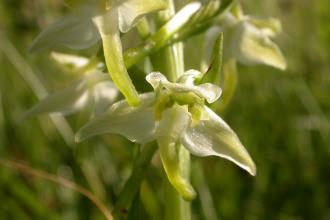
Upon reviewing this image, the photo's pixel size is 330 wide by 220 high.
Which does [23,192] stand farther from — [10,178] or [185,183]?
[185,183]

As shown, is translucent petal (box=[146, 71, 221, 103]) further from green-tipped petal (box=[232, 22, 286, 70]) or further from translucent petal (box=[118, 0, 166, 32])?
green-tipped petal (box=[232, 22, 286, 70])

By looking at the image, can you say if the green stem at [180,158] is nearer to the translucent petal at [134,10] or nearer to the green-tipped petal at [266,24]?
the translucent petal at [134,10]

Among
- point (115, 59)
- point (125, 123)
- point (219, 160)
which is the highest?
point (115, 59)

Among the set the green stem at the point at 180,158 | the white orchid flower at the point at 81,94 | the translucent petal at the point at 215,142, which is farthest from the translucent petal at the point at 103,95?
the translucent petal at the point at 215,142

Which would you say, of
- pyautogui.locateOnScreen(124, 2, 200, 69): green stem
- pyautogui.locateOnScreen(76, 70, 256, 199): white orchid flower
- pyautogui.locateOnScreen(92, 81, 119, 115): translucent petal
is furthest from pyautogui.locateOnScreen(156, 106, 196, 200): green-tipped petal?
pyautogui.locateOnScreen(92, 81, 119, 115): translucent petal

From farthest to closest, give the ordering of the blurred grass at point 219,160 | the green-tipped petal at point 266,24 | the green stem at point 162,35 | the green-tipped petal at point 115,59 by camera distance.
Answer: the blurred grass at point 219,160
the green-tipped petal at point 266,24
the green stem at point 162,35
the green-tipped petal at point 115,59

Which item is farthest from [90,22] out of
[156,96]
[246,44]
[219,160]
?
[219,160]

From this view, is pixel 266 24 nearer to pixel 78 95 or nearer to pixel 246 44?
pixel 246 44
